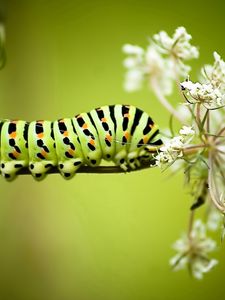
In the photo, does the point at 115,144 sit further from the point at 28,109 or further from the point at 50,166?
the point at 28,109

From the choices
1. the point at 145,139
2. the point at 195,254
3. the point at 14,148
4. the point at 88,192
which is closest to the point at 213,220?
the point at 195,254

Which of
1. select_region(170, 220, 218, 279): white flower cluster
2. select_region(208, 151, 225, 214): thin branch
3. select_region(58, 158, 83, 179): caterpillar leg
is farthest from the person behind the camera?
select_region(170, 220, 218, 279): white flower cluster

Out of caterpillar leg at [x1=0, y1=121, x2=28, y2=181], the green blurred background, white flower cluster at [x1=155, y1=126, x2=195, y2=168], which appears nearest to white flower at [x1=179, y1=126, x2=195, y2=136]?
white flower cluster at [x1=155, y1=126, x2=195, y2=168]

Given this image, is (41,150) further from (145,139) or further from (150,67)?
(150,67)

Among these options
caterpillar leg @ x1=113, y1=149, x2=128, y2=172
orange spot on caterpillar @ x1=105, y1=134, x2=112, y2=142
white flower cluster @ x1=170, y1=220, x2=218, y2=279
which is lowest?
white flower cluster @ x1=170, y1=220, x2=218, y2=279

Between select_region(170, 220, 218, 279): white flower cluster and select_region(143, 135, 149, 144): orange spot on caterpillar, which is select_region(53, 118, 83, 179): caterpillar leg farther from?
select_region(170, 220, 218, 279): white flower cluster

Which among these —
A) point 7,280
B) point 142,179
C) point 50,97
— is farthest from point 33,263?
point 50,97
